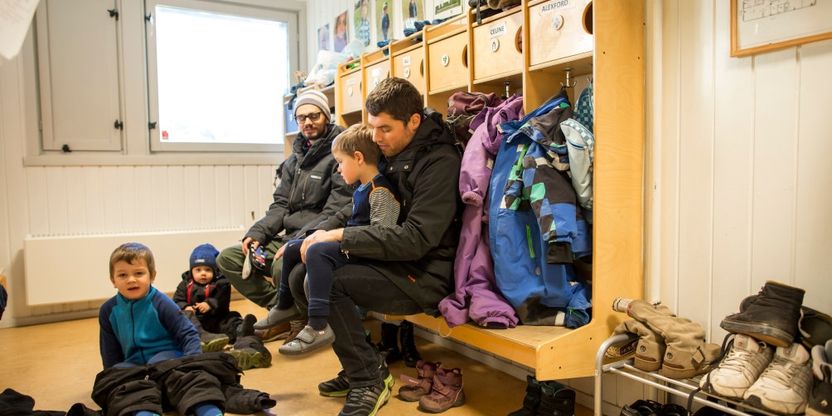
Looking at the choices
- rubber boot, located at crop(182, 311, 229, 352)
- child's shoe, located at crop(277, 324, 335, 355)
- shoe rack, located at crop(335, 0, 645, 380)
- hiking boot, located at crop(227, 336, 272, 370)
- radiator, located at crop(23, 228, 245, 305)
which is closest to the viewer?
shoe rack, located at crop(335, 0, 645, 380)

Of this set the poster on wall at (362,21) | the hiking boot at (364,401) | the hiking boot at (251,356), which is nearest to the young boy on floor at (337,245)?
the hiking boot at (364,401)

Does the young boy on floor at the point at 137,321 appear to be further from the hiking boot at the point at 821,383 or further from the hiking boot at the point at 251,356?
the hiking boot at the point at 821,383

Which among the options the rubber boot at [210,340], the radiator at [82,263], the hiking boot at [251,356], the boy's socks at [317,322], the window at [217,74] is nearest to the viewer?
the boy's socks at [317,322]

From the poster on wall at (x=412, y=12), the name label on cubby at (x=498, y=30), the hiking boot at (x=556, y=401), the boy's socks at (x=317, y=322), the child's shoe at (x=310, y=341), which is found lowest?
the hiking boot at (x=556, y=401)

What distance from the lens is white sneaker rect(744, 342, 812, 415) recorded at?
1308 mm

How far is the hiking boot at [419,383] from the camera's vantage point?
2.35m

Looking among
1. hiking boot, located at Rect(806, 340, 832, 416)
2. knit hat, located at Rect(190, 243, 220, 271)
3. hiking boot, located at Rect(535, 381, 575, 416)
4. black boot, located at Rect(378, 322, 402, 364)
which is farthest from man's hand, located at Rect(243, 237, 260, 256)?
hiking boot, located at Rect(806, 340, 832, 416)

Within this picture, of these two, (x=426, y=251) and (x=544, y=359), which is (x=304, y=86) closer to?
(x=426, y=251)

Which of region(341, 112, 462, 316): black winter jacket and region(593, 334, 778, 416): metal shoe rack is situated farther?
region(341, 112, 462, 316): black winter jacket

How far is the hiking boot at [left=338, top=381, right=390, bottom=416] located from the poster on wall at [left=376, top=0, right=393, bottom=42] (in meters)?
2.18

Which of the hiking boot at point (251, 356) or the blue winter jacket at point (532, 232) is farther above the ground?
the blue winter jacket at point (532, 232)

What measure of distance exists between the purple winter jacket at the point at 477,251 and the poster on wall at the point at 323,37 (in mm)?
2569

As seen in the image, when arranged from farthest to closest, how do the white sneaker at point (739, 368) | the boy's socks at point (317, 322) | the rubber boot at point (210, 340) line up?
the rubber boot at point (210, 340) → the boy's socks at point (317, 322) → the white sneaker at point (739, 368)

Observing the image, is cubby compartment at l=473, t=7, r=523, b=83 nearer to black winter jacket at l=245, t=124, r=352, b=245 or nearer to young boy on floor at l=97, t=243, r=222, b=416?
black winter jacket at l=245, t=124, r=352, b=245
